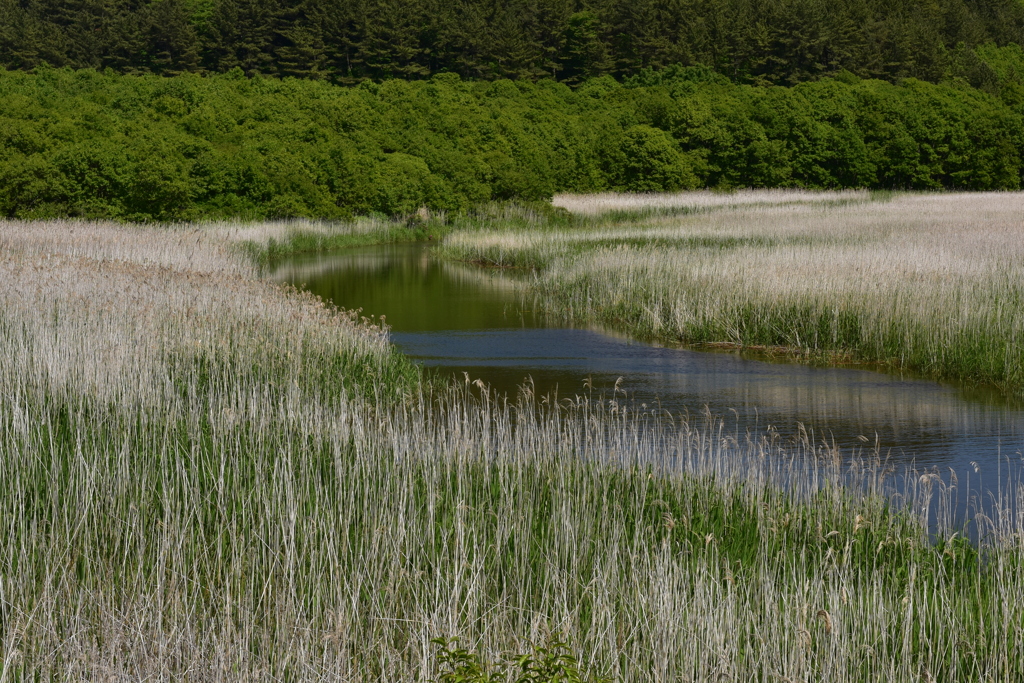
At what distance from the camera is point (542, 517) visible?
6051 mm

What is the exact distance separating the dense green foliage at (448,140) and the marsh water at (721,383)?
14497 mm

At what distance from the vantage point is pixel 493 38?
75688 millimetres

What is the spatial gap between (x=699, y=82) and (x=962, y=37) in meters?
32.9

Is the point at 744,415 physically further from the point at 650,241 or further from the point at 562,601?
the point at 650,241

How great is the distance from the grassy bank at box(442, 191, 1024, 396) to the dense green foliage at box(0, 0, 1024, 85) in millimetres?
52274

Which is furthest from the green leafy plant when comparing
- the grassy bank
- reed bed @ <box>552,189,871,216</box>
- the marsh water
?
reed bed @ <box>552,189,871,216</box>

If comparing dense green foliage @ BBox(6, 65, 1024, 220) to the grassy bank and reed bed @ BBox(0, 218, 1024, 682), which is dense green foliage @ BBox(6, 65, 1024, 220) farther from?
reed bed @ BBox(0, 218, 1024, 682)

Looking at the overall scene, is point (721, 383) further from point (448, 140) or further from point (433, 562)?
point (448, 140)

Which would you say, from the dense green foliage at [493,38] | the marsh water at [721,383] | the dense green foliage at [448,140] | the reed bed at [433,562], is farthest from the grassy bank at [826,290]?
the dense green foliage at [493,38]

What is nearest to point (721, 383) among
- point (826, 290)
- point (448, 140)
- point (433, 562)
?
point (826, 290)

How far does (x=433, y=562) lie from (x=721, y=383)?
25.1 feet

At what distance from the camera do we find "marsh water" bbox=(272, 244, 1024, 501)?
941cm

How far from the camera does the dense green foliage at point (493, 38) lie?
72500mm

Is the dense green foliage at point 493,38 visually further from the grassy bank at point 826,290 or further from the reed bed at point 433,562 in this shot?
the reed bed at point 433,562
